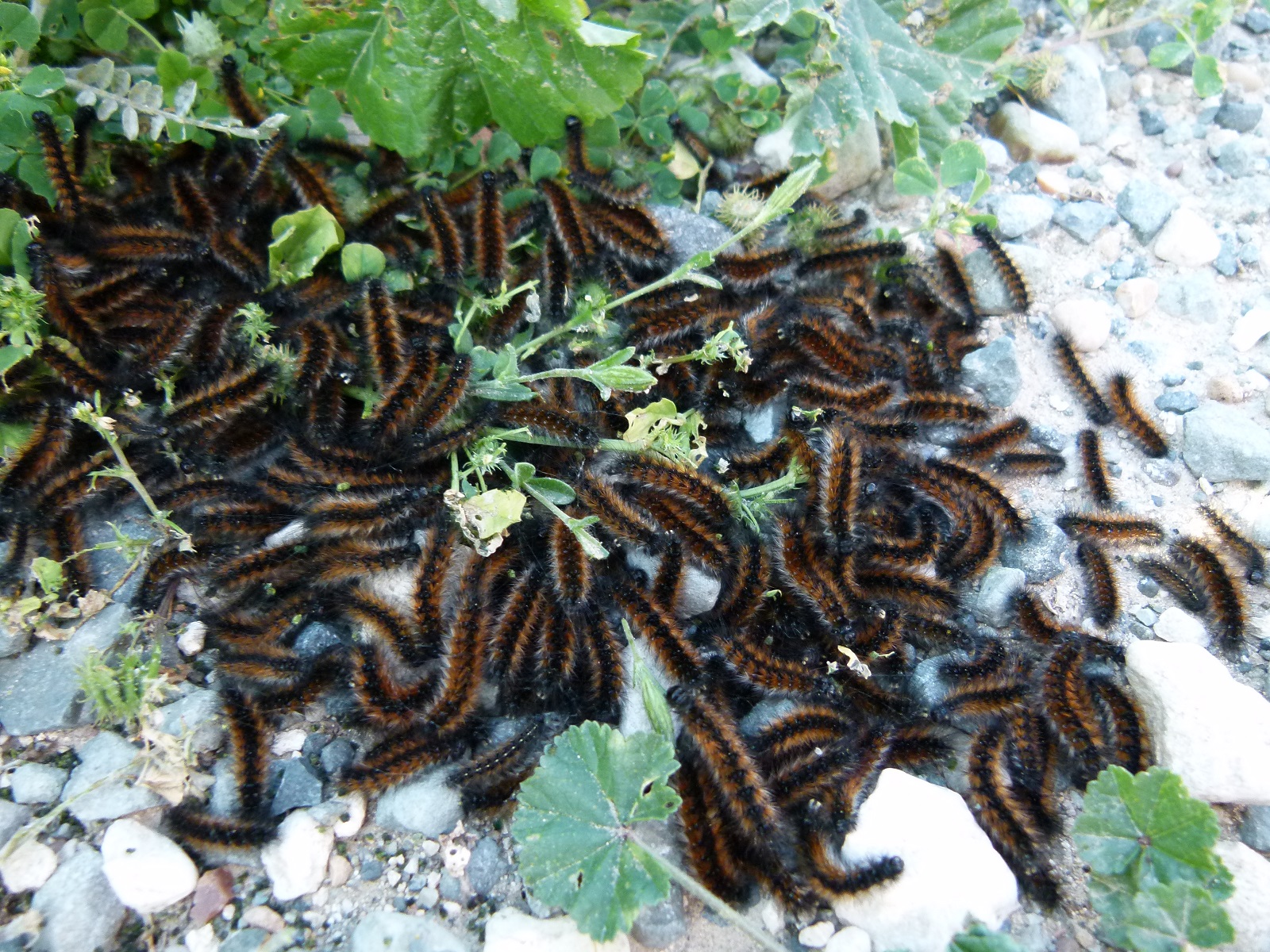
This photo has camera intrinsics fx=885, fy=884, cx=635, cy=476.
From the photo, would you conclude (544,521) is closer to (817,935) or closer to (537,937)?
(537,937)

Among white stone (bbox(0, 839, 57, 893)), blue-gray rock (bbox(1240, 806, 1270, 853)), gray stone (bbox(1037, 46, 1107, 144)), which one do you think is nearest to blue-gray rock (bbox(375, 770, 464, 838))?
white stone (bbox(0, 839, 57, 893))

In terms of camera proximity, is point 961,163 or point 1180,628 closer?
point 1180,628

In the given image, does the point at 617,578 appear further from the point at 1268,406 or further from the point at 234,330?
the point at 1268,406

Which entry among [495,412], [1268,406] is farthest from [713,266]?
[1268,406]

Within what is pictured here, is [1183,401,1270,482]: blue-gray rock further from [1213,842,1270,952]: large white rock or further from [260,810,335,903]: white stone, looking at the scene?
[260,810,335,903]: white stone

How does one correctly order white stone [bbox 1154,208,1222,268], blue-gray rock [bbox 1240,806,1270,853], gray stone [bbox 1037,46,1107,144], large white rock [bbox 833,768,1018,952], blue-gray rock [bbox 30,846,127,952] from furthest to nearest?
1. gray stone [bbox 1037,46,1107,144]
2. white stone [bbox 1154,208,1222,268]
3. blue-gray rock [bbox 1240,806,1270,853]
4. large white rock [bbox 833,768,1018,952]
5. blue-gray rock [bbox 30,846,127,952]

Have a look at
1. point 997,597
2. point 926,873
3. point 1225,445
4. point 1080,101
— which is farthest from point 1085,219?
point 926,873
